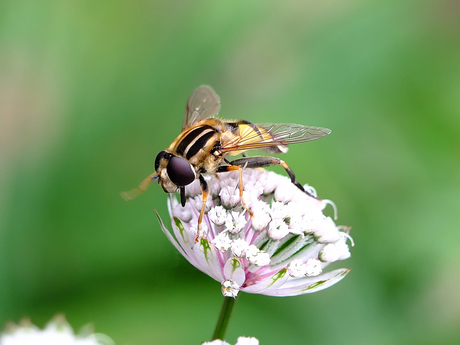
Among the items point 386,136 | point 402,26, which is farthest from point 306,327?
point 402,26

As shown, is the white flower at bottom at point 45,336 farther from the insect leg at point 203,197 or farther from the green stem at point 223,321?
the insect leg at point 203,197

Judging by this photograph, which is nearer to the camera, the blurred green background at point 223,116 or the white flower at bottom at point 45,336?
the white flower at bottom at point 45,336

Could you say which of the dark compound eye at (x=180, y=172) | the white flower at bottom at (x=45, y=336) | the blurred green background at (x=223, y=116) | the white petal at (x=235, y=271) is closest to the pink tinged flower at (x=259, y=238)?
the white petal at (x=235, y=271)

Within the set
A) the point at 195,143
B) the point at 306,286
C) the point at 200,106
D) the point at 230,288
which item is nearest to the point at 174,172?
the point at 195,143

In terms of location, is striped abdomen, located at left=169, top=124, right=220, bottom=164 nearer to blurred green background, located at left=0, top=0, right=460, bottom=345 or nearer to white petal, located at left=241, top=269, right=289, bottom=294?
white petal, located at left=241, top=269, right=289, bottom=294

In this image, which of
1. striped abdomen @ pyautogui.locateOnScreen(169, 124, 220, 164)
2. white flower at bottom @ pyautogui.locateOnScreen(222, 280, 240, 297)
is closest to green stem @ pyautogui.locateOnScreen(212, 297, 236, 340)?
white flower at bottom @ pyautogui.locateOnScreen(222, 280, 240, 297)

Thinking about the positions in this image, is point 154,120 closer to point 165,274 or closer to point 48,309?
point 165,274
